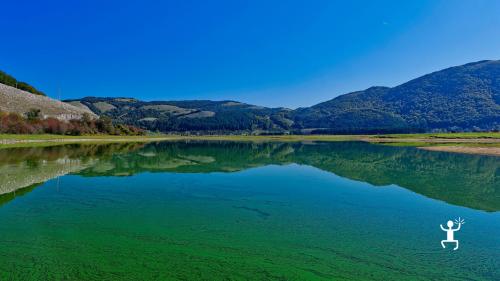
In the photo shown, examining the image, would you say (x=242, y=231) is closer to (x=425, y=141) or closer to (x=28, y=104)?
(x=425, y=141)

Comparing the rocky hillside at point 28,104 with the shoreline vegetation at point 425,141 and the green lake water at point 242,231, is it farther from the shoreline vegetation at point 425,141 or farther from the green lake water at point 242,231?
the green lake water at point 242,231

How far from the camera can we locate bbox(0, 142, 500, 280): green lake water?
28.6 ft

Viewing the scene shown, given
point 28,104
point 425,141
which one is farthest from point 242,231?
point 28,104

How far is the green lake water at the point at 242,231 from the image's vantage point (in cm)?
870

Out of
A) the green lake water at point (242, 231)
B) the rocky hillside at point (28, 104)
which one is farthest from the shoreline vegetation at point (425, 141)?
the green lake water at point (242, 231)

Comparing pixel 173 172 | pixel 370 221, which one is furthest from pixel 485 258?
pixel 173 172

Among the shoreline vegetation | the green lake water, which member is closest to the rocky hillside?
the shoreline vegetation

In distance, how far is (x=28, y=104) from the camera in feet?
423

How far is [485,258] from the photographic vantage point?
9.67 metres

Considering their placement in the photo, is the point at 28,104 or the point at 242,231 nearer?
the point at 242,231

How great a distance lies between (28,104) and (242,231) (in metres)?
143

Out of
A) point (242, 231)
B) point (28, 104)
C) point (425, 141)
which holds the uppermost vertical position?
point (28, 104)

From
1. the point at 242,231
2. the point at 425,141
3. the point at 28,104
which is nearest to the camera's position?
the point at 242,231

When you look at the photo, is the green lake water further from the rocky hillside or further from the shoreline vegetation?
the rocky hillside
